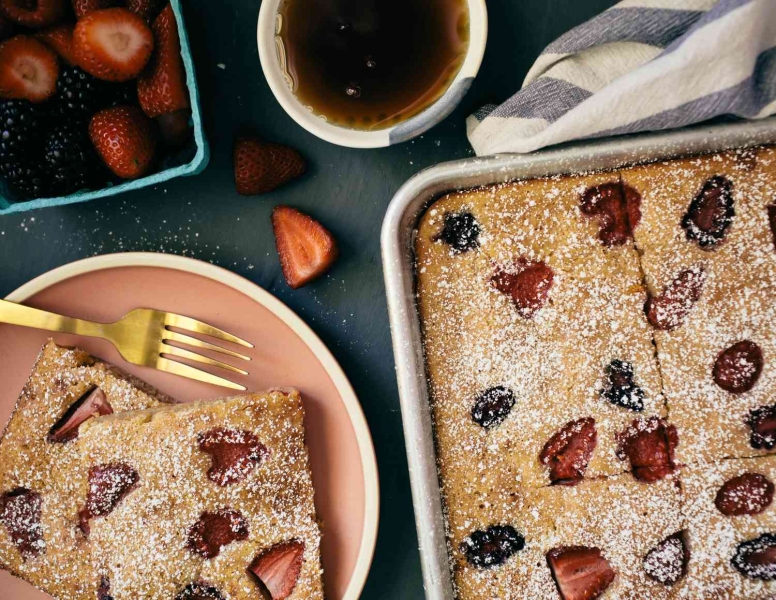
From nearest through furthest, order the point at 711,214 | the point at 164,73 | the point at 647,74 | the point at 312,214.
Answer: the point at 647,74
the point at 711,214
the point at 164,73
the point at 312,214

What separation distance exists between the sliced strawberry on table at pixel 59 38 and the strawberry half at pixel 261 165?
46 cm

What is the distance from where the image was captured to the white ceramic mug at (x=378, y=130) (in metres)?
1.56

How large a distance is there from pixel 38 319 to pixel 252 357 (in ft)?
1.84

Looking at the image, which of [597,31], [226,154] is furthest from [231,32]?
[597,31]

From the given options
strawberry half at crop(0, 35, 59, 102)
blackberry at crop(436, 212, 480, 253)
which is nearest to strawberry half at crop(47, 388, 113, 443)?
strawberry half at crop(0, 35, 59, 102)

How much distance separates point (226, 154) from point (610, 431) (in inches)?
48.5

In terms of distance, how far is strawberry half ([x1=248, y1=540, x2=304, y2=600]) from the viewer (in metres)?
1.66

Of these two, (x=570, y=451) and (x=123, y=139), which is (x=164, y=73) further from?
(x=570, y=451)

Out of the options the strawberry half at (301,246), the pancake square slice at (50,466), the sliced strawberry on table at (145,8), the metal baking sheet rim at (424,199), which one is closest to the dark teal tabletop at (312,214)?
the strawberry half at (301,246)

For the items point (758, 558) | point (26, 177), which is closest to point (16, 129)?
point (26, 177)

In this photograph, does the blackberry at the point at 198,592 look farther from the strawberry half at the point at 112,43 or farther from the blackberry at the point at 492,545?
the strawberry half at the point at 112,43

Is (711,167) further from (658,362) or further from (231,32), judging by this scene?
Result: (231,32)

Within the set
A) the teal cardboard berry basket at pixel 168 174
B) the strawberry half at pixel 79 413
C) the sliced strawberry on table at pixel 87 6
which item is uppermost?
the sliced strawberry on table at pixel 87 6

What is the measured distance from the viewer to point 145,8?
5.33 ft
